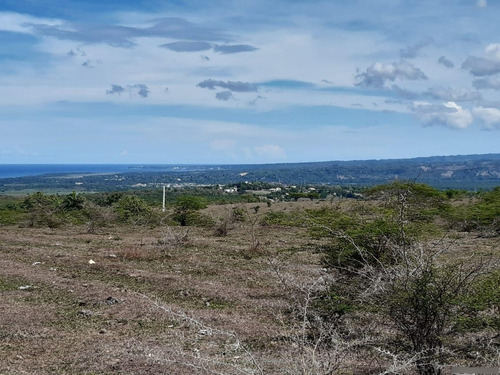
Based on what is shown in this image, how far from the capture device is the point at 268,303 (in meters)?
11.5

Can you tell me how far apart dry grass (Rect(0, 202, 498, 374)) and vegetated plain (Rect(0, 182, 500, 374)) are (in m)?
0.04

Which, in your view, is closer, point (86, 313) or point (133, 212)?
point (86, 313)

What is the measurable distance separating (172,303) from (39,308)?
248 cm

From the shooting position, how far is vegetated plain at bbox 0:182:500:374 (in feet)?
21.7

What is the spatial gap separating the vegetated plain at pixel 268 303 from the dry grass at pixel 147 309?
1.4 inches

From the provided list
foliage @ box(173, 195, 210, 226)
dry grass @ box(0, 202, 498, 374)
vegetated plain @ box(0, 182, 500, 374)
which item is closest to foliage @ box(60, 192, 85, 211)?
foliage @ box(173, 195, 210, 226)

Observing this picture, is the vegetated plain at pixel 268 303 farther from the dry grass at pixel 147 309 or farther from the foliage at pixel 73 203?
the foliage at pixel 73 203

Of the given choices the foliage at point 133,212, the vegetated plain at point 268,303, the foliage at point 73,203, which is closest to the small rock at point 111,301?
the vegetated plain at point 268,303

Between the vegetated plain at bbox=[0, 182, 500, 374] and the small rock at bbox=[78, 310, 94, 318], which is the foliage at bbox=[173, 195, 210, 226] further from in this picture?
the small rock at bbox=[78, 310, 94, 318]

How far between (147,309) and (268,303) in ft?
7.86

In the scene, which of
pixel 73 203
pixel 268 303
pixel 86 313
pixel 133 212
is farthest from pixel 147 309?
pixel 73 203

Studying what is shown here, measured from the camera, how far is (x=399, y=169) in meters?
113

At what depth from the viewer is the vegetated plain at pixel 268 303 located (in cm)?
663

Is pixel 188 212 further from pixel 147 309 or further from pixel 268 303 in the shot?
pixel 147 309
